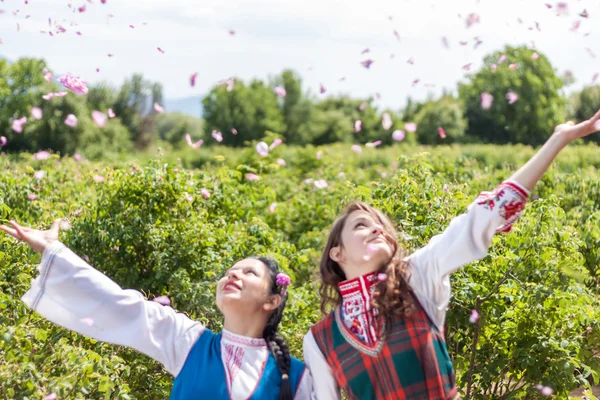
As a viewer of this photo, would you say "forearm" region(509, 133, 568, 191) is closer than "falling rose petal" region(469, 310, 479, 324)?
Yes

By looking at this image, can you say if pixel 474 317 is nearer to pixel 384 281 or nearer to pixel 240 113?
pixel 384 281

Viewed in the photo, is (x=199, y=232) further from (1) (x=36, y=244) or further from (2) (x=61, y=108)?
(2) (x=61, y=108)

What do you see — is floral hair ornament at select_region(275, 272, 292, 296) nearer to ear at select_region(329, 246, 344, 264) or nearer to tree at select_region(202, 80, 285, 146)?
ear at select_region(329, 246, 344, 264)

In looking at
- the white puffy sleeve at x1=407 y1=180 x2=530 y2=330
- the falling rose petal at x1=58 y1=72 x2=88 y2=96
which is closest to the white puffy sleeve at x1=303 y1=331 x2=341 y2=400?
the white puffy sleeve at x1=407 y1=180 x2=530 y2=330

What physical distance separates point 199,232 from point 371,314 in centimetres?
245

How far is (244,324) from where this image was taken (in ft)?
9.58

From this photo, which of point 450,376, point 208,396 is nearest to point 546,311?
point 450,376

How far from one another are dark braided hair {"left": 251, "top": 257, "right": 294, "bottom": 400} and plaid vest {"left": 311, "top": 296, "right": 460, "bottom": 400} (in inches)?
8.5

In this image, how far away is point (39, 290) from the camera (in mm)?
2805

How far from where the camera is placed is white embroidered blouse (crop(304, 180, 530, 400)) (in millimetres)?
2449

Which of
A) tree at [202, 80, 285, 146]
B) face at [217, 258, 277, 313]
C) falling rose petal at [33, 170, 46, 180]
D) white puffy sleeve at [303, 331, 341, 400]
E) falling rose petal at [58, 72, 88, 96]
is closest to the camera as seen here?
white puffy sleeve at [303, 331, 341, 400]

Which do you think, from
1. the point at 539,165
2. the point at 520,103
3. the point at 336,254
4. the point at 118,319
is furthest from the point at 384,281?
the point at 520,103

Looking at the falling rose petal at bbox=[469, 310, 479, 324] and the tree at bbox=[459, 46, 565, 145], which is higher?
the falling rose petal at bbox=[469, 310, 479, 324]

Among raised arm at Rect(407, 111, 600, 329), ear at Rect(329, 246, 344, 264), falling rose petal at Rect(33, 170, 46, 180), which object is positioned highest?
raised arm at Rect(407, 111, 600, 329)
